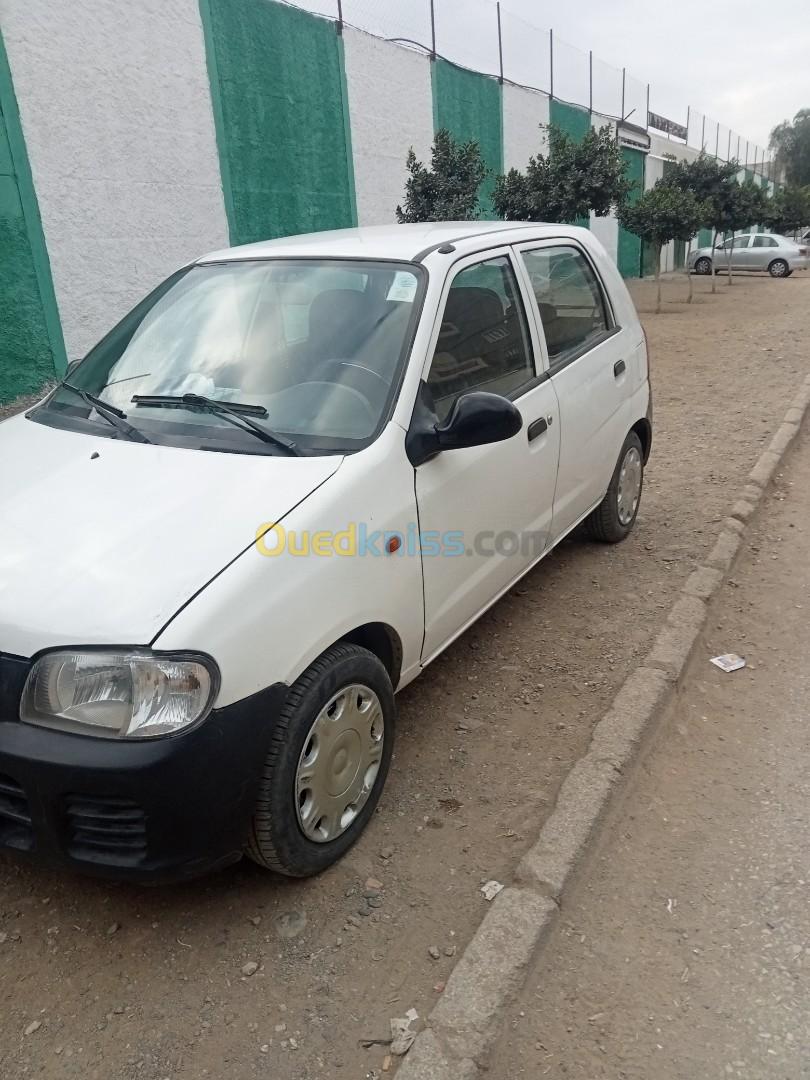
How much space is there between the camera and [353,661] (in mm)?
2498

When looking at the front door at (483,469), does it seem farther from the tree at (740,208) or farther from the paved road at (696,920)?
the tree at (740,208)

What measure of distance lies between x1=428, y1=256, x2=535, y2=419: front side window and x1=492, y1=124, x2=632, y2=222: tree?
492 inches

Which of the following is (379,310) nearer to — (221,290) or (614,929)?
(221,290)

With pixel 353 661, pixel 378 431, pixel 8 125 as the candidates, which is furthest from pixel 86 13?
pixel 353 661

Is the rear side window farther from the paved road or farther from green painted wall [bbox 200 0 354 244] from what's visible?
green painted wall [bbox 200 0 354 244]

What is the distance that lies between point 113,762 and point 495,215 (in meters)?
16.5

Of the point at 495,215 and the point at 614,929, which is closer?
the point at 614,929

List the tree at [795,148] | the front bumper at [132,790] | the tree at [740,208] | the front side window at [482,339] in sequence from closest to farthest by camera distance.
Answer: the front bumper at [132,790] → the front side window at [482,339] → the tree at [740,208] → the tree at [795,148]

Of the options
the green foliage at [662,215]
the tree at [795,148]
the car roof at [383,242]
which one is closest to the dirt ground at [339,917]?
the car roof at [383,242]

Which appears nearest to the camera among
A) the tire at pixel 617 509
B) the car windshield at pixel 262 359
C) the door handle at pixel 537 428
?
the car windshield at pixel 262 359

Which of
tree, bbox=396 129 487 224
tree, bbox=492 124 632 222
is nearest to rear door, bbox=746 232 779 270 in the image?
tree, bbox=492 124 632 222

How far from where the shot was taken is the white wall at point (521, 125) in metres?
18.7

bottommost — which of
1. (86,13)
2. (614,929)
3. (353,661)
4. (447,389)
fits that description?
(614,929)

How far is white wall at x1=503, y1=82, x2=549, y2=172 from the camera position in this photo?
18.7 metres
